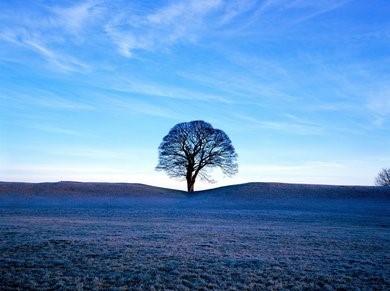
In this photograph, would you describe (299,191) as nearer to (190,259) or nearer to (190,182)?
(190,182)

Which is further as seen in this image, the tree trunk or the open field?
the tree trunk

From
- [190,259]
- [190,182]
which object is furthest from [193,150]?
[190,259]

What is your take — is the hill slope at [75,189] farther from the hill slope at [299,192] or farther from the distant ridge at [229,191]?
the hill slope at [299,192]

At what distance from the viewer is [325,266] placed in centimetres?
1068

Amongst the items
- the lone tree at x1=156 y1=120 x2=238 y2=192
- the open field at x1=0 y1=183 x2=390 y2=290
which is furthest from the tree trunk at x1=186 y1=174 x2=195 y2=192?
the open field at x1=0 y1=183 x2=390 y2=290

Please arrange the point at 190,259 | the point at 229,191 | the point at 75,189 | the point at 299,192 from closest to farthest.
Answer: the point at 190,259
the point at 299,192
the point at 75,189
the point at 229,191

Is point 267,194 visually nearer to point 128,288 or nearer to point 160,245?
point 160,245

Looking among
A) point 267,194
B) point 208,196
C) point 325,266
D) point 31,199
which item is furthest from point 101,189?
point 325,266

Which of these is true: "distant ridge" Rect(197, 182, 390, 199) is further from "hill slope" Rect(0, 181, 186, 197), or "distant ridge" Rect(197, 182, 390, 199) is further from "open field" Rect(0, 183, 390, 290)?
"open field" Rect(0, 183, 390, 290)

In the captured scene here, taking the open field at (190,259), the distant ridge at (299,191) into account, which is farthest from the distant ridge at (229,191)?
the open field at (190,259)

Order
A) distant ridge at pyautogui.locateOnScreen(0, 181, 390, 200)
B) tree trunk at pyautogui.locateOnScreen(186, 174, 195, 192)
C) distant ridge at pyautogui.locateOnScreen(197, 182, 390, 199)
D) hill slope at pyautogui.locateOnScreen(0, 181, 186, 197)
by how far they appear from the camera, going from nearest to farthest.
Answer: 1. hill slope at pyautogui.locateOnScreen(0, 181, 186, 197)
2. distant ridge at pyautogui.locateOnScreen(0, 181, 390, 200)
3. distant ridge at pyautogui.locateOnScreen(197, 182, 390, 199)
4. tree trunk at pyautogui.locateOnScreen(186, 174, 195, 192)

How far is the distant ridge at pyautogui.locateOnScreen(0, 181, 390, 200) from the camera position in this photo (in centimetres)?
4638

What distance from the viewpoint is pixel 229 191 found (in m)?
50.5

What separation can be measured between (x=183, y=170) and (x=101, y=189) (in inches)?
515
